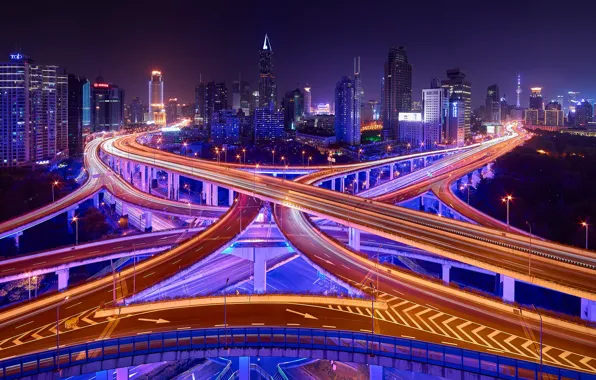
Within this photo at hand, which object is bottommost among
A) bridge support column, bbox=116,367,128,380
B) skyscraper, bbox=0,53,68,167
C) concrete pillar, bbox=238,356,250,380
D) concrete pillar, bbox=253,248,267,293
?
concrete pillar, bbox=238,356,250,380

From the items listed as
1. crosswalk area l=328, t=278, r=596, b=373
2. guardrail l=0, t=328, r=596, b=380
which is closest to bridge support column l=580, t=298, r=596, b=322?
Result: crosswalk area l=328, t=278, r=596, b=373

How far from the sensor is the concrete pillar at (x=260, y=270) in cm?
3275

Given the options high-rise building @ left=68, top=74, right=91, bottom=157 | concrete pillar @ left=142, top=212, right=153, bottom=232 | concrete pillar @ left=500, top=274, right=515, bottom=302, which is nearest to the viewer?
concrete pillar @ left=500, top=274, right=515, bottom=302

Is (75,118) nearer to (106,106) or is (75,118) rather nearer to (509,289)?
(106,106)

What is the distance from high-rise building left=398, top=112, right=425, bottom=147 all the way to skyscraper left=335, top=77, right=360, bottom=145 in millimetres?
26505

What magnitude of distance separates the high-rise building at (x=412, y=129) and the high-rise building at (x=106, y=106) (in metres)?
114

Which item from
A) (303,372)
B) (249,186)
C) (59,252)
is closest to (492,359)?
(303,372)

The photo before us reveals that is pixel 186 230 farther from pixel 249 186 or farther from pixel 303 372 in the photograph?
pixel 303 372

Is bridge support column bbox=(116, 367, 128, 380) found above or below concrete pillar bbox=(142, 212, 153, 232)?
below

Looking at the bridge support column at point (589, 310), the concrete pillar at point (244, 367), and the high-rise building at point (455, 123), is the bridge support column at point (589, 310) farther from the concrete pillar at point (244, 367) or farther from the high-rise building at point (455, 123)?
the high-rise building at point (455, 123)

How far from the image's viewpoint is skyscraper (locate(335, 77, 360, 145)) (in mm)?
156125

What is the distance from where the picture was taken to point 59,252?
1266 inches

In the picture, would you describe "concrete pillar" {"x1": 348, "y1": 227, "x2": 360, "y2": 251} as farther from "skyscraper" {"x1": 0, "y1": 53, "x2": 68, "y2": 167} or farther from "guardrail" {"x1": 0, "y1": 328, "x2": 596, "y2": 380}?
"skyscraper" {"x1": 0, "y1": 53, "x2": 68, "y2": 167}

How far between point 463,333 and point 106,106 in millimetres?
190270
